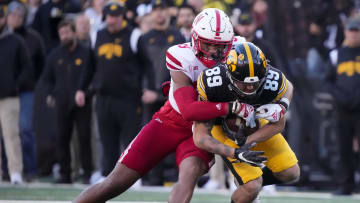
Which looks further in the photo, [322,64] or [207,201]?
[322,64]

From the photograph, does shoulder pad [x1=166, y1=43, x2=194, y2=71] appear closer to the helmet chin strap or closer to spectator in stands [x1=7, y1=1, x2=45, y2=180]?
the helmet chin strap

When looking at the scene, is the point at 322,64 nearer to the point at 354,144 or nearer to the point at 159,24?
the point at 354,144

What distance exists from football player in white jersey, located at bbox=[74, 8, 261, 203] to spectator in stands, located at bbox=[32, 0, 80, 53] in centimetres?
567

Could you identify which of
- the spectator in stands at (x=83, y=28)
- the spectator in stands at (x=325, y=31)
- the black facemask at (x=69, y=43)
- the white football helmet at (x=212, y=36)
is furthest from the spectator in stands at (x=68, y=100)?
the white football helmet at (x=212, y=36)

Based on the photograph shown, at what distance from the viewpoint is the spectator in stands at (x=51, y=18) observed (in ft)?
39.2

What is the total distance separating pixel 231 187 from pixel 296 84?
1.60 meters

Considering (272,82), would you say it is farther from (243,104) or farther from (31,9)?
(31,9)

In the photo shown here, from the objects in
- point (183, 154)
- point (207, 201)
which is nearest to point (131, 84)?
point (207, 201)

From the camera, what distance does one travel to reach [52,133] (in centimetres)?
1159

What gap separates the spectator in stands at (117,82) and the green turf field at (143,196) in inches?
24.6

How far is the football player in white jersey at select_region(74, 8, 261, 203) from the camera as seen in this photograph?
6.21m

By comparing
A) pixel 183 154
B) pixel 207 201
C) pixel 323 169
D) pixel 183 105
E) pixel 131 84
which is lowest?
pixel 323 169

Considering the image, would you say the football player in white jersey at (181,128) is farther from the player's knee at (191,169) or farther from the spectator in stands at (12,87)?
the spectator in stands at (12,87)

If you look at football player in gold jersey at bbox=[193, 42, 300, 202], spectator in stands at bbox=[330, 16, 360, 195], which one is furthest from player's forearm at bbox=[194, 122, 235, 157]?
spectator in stands at bbox=[330, 16, 360, 195]
